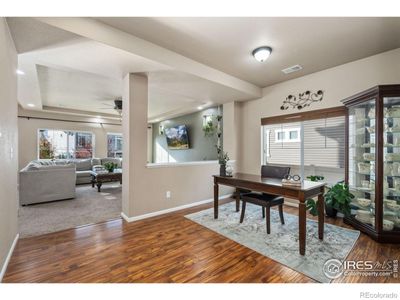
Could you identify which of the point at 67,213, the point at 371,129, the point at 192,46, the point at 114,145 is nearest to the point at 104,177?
the point at 67,213

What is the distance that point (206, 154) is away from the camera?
5.96m

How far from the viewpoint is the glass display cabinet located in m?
2.51

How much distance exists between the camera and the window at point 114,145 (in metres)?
8.02

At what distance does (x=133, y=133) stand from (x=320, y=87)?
351cm

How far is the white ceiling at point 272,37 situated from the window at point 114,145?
620 centimetres

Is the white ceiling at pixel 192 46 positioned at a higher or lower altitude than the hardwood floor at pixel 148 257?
higher

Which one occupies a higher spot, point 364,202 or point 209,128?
point 209,128

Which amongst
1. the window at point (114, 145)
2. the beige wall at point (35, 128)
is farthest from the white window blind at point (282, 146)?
the beige wall at point (35, 128)

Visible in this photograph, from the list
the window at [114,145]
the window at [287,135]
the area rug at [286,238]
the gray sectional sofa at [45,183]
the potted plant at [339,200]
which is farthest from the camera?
the window at [114,145]

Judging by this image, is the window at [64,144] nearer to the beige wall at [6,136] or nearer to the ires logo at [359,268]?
the beige wall at [6,136]

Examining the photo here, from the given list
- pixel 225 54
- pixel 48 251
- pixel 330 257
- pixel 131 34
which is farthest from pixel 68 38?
pixel 330 257

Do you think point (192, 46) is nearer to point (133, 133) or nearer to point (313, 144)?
point (133, 133)

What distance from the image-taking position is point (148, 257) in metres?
2.10

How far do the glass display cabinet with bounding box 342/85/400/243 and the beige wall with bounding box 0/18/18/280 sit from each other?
4.23 meters
